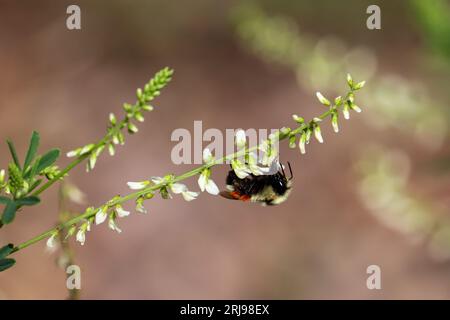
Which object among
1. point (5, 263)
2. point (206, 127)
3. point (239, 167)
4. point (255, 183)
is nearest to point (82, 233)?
point (5, 263)

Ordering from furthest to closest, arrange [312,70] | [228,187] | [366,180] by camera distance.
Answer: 1. [312,70]
2. [366,180]
3. [228,187]

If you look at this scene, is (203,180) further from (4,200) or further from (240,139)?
(4,200)

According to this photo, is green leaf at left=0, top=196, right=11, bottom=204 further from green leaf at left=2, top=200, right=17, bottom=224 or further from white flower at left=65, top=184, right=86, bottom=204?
white flower at left=65, top=184, right=86, bottom=204

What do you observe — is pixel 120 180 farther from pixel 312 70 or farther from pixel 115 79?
pixel 312 70

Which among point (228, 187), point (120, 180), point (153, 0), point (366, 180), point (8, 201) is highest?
point (153, 0)

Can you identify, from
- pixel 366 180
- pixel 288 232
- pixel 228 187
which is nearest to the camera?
pixel 228 187

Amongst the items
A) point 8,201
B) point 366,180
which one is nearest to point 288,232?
point 366,180

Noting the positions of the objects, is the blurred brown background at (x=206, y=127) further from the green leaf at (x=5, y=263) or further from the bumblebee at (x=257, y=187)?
the green leaf at (x=5, y=263)
